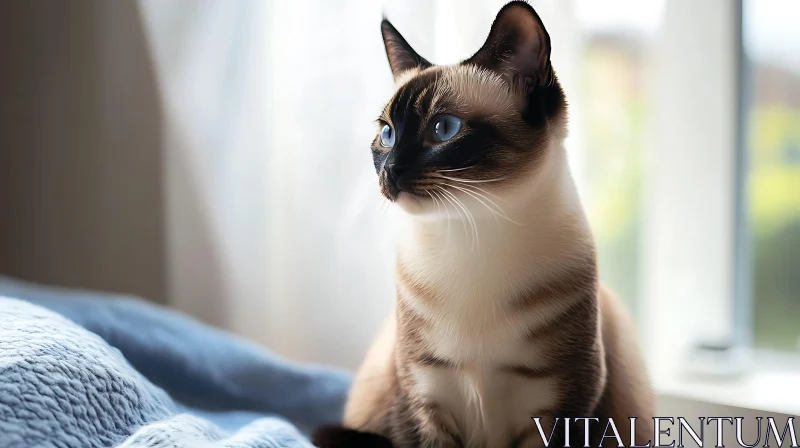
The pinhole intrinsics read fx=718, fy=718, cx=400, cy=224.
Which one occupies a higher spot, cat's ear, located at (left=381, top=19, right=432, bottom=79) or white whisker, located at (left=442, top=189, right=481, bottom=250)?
cat's ear, located at (left=381, top=19, right=432, bottom=79)

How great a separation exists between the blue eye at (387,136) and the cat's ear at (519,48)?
113mm

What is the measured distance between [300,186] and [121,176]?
2.59 feet

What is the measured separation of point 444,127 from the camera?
2.36 ft

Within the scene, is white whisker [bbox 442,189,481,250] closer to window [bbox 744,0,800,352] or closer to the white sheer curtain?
the white sheer curtain

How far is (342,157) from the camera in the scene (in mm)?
1322

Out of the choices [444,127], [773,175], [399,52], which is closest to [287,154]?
[399,52]

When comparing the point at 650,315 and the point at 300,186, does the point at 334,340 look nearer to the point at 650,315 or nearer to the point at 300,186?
the point at 300,186

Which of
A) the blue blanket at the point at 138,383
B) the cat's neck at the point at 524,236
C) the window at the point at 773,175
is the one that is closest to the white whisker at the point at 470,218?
the cat's neck at the point at 524,236

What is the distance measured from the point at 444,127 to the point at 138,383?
1.59 feet

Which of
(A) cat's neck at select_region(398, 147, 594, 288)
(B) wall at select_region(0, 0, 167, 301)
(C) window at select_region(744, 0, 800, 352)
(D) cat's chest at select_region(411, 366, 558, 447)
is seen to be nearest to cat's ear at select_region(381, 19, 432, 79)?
(A) cat's neck at select_region(398, 147, 594, 288)

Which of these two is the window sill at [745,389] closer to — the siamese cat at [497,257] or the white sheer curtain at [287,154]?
the siamese cat at [497,257]

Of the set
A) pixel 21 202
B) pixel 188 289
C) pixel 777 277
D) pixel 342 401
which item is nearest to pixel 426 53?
pixel 342 401

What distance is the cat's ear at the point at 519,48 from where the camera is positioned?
667 mm

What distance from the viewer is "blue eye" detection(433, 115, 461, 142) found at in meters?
0.72
